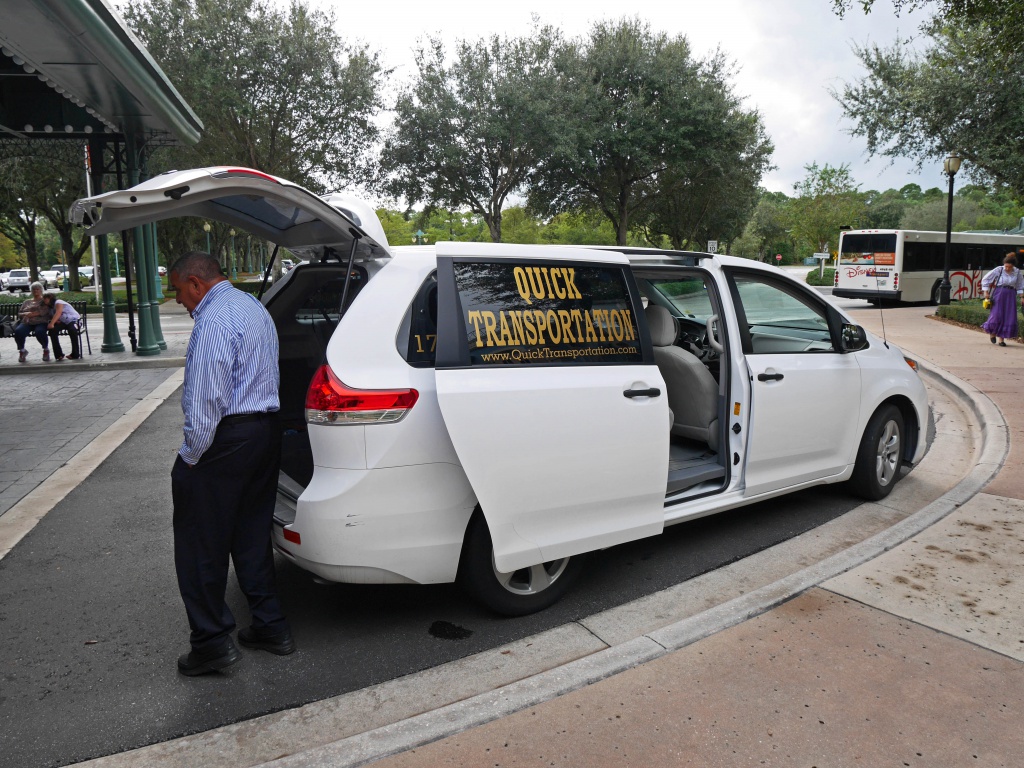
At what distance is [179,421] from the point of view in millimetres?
8695

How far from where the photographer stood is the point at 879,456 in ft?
18.4

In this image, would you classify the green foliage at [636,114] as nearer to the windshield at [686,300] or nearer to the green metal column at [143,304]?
the green metal column at [143,304]

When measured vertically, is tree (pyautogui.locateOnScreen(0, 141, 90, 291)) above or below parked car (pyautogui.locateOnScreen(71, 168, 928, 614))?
above

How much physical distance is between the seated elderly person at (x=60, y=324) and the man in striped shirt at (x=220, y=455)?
477 inches

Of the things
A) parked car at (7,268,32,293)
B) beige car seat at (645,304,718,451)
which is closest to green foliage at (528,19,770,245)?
beige car seat at (645,304,718,451)

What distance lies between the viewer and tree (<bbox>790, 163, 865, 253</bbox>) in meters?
67.1

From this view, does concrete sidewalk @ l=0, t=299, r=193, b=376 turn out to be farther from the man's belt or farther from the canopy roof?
the man's belt

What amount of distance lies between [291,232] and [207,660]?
2.17 m

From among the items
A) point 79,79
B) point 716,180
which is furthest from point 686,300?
point 716,180

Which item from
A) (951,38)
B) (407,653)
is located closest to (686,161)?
(951,38)

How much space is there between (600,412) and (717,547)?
1.67 metres

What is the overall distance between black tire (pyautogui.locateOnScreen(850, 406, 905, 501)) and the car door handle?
233 cm

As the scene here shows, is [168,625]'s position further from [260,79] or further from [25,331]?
[260,79]

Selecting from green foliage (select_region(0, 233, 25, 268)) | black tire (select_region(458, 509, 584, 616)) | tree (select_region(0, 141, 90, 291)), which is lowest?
black tire (select_region(458, 509, 584, 616))
